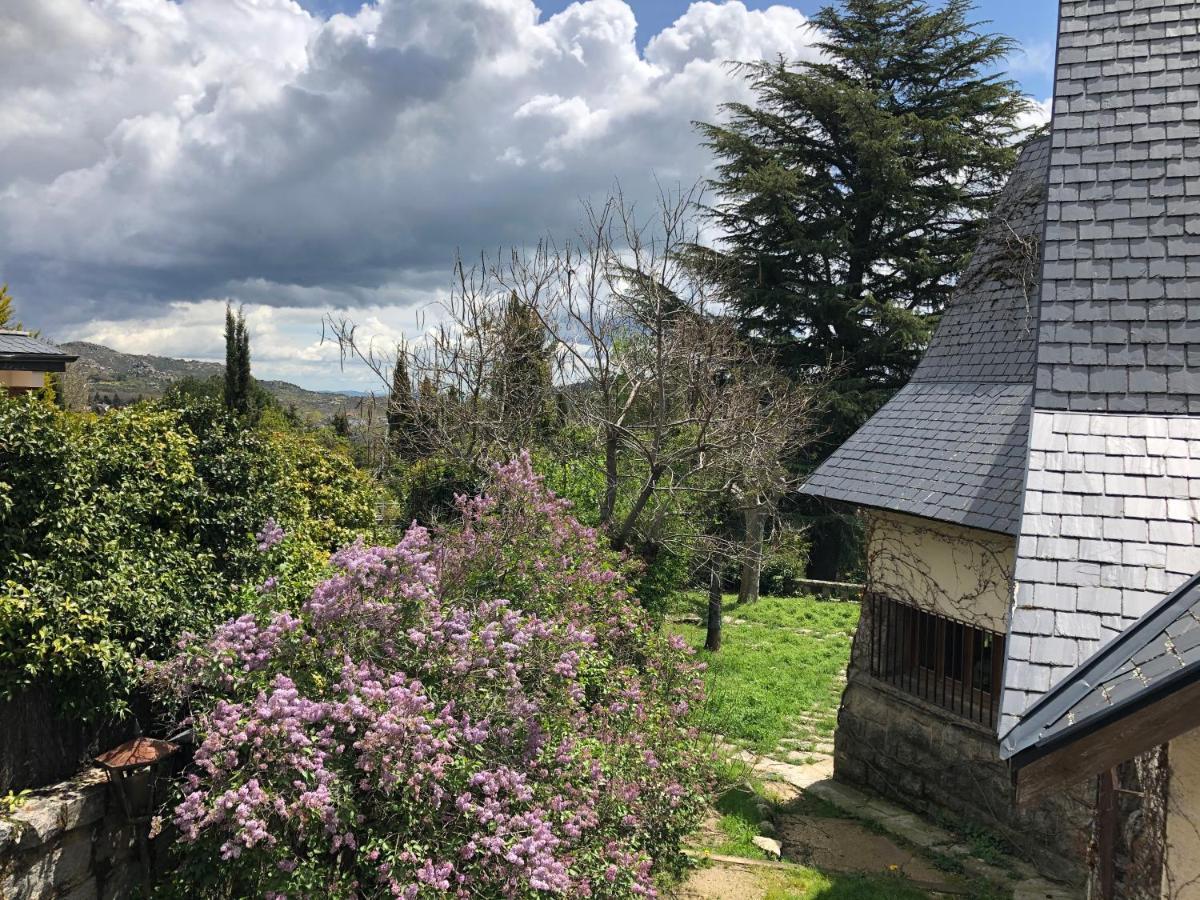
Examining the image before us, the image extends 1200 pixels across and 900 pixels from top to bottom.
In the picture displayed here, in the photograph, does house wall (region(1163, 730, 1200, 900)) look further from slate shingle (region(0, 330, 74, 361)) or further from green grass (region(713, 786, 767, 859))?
slate shingle (region(0, 330, 74, 361))

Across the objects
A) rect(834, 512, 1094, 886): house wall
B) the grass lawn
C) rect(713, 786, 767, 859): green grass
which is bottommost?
the grass lawn

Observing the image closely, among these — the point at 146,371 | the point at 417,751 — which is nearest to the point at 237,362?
the point at 417,751

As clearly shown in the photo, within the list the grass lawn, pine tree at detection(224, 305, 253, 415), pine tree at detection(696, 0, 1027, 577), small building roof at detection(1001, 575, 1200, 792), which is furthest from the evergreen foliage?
pine tree at detection(224, 305, 253, 415)

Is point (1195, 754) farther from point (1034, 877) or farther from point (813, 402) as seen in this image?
point (813, 402)

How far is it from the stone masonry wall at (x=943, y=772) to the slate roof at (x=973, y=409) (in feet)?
6.07

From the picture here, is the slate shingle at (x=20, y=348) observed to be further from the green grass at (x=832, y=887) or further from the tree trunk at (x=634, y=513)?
the green grass at (x=832, y=887)

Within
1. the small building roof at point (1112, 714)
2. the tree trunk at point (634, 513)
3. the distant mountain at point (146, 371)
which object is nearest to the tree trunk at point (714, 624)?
the tree trunk at point (634, 513)

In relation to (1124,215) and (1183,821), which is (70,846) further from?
(1124,215)

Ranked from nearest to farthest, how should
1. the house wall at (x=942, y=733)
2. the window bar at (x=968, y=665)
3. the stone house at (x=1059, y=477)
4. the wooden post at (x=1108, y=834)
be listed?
the stone house at (x=1059, y=477), the wooden post at (x=1108, y=834), the house wall at (x=942, y=733), the window bar at (x=968, y=665)

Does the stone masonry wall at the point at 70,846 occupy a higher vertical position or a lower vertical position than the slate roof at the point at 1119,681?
lower

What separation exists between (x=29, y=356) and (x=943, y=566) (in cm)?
1129

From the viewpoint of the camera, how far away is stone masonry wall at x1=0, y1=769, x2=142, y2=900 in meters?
3.97

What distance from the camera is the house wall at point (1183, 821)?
2863 millimetres

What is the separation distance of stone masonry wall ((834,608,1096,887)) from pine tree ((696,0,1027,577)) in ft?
29.3
